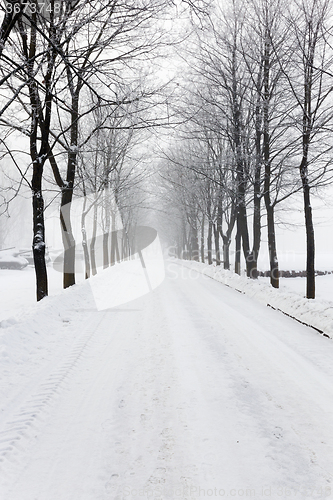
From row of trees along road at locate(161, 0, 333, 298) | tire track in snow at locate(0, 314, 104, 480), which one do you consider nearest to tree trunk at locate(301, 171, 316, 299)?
row of trees along road at locate(161, 0, 333, 298)

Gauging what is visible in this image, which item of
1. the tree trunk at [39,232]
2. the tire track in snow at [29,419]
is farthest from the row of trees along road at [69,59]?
the tire track in snow at [29,419]

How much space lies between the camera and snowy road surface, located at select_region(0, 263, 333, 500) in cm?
226

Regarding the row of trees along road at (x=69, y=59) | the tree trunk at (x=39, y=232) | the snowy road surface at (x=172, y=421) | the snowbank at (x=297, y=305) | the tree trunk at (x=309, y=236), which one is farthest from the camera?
the tree trunk at (x=309, y=236)

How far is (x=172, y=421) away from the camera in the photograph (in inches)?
119

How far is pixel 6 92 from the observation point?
8.75 m

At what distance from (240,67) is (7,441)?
15.5 meters

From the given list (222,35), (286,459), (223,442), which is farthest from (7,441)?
(222,35)

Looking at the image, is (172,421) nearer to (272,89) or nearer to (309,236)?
(309,236)

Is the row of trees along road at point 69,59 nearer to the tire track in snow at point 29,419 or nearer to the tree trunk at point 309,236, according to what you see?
the tire track in snow at point 29,419

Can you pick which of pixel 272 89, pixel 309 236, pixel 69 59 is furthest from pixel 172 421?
pixel 272 89

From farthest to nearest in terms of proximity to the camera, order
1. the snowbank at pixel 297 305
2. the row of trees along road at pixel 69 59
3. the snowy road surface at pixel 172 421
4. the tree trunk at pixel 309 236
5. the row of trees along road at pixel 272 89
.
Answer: the tree trunk at pixel 309 236 → the row of trees along road at pixel 272 89 → the snowbank at pixel 297 305 → the row of trees along road at pixel 69 59 → the snowy road surface at pixel 172 421

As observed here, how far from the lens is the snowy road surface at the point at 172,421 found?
2264 millimetres

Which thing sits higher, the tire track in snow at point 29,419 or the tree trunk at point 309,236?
the tree trunk at point 309,236

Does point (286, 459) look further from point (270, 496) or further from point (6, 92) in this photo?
point (6, 92)
